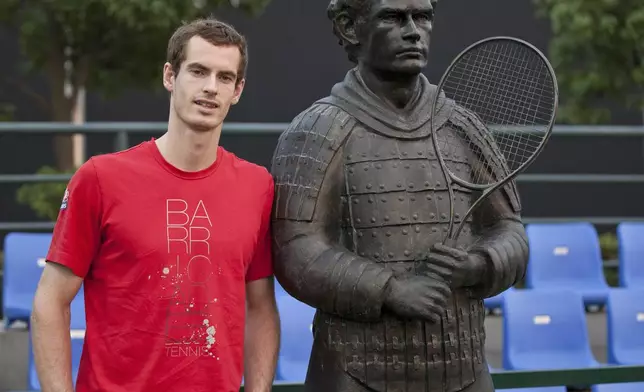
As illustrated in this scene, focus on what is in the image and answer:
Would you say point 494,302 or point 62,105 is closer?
point 494,302

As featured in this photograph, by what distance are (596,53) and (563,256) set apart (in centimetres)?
446

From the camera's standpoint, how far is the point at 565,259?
21.5ft

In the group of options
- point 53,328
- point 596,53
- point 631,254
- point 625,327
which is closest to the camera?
point 53,328

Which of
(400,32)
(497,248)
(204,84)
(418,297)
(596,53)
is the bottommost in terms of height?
(418,297)

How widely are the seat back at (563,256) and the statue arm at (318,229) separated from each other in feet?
12.0

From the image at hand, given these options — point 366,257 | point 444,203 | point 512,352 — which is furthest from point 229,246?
point 512,352

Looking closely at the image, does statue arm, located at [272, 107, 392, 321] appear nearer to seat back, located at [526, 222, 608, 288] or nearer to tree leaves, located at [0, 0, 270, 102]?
seat back, located at [526, 222, 608, 288]

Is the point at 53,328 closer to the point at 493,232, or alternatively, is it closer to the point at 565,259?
the point at 493,232

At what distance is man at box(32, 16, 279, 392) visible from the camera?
273 centimetres

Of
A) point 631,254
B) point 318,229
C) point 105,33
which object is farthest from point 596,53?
point 318,229

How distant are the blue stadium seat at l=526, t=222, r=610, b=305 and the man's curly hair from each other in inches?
140

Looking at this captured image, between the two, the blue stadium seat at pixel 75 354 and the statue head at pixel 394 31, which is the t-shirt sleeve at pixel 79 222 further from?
the blue stadium seat at pixel 75 354

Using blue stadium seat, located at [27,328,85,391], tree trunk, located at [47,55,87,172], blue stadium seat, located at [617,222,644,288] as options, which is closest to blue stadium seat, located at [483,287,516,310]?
blue stadium seat, located at [617,222,644,288]

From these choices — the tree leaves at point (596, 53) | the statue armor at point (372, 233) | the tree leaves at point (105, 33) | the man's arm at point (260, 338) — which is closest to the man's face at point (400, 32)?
the statue armor at point (372, 233)
